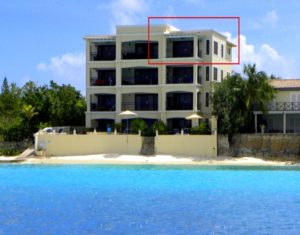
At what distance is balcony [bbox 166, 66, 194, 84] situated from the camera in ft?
183

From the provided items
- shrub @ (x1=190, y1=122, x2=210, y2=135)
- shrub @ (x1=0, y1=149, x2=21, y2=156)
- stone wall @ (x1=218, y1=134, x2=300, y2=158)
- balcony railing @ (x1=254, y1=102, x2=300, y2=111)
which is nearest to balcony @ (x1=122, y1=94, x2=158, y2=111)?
shrub @ (x1=190, y1=122, x2=210, y2=135)

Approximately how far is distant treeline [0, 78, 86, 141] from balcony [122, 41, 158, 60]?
737 cm

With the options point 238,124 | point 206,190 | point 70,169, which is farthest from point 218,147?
point 206,190

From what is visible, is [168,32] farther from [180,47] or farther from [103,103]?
[103,103]

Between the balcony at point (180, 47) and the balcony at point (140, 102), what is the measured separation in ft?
15.0

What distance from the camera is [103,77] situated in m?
59.2

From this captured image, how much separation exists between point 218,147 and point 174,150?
153 inches

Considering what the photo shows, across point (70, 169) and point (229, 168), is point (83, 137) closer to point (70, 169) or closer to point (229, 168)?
point (70, 169)

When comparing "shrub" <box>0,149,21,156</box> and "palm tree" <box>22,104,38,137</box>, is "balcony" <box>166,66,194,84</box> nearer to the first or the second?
"palm tree" <box>22,104,38,137</box>

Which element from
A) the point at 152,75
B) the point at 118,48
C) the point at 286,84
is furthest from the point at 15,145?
the point at 286,84

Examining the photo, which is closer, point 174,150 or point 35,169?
point 35,169

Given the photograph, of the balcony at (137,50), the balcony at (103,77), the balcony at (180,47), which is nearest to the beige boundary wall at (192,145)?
the balcony at (180,47)

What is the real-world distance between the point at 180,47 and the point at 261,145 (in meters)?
13.4

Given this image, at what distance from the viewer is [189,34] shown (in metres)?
54.8
